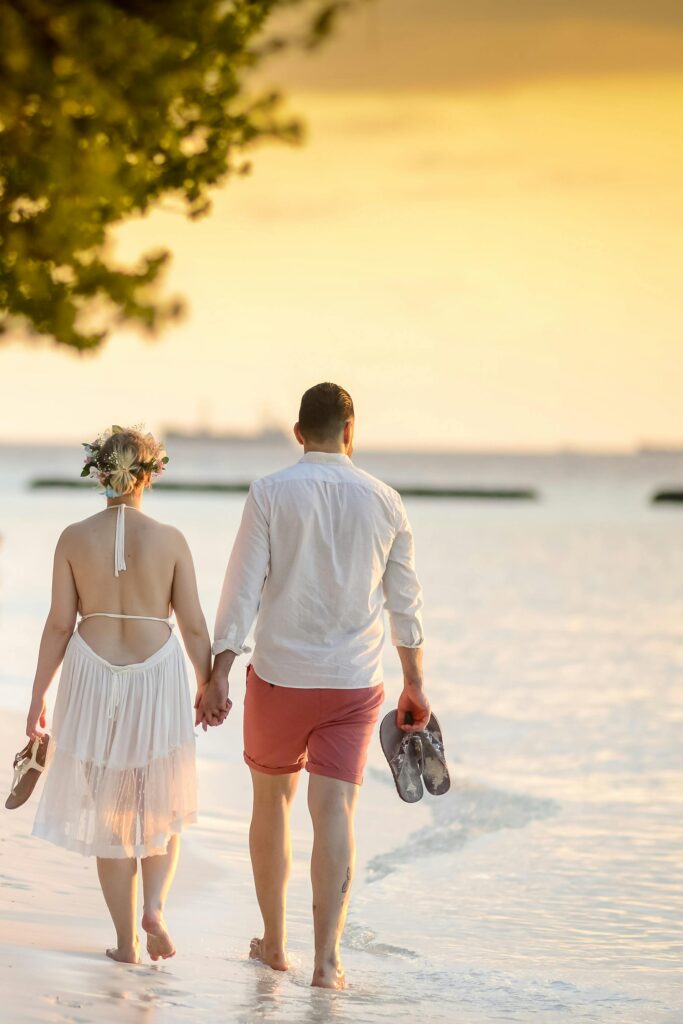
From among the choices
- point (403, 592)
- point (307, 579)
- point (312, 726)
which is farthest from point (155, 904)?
point (403, 592)

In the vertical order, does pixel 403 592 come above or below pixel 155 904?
above

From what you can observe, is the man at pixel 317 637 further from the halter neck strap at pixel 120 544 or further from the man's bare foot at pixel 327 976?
the halter neck strap at pixel 120 544

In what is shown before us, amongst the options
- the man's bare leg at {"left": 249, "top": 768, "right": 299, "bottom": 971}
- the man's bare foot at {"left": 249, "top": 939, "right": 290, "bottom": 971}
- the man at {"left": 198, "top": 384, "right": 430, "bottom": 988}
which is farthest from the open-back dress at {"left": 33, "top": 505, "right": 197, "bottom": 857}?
the man's bare foot at {"left": 249, "top": 939, "right": 290, "bottom": 971}

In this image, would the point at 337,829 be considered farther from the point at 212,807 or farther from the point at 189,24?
the point at 212,807

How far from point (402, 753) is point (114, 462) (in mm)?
1541

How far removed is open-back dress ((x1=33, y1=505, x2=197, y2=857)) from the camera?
5551 millimetres

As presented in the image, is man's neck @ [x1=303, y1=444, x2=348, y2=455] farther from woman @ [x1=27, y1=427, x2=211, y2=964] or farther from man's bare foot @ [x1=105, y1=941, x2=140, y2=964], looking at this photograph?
man's bare foot @ [x1=105, y1=941, x2=140, y2=964]

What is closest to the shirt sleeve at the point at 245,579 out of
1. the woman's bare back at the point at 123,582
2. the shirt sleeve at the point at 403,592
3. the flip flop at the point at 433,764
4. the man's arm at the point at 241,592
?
the man's arm at the point at 241,592

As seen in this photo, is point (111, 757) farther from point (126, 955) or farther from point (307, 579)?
point (307, 579)

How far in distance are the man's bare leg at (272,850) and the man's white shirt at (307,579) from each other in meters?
0.42

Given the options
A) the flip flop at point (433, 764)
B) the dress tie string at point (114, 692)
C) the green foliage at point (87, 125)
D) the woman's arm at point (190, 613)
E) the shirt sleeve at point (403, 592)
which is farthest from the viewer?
the flip flop at point (433, 764)

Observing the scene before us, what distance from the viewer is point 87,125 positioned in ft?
14.8

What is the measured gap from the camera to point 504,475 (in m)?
145

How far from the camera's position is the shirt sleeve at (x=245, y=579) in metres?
5.58
